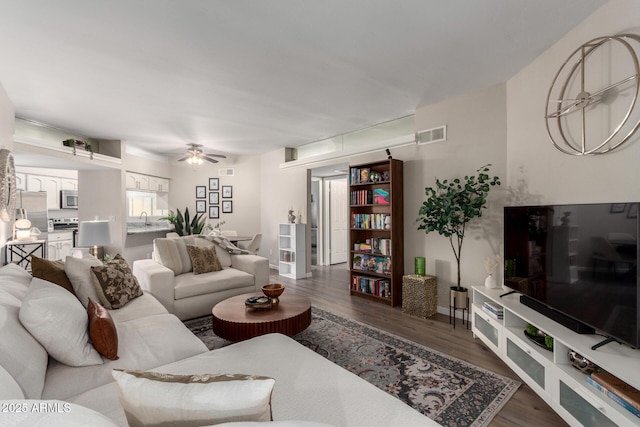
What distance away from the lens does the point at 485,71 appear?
2.83m

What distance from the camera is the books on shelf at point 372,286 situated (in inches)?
159

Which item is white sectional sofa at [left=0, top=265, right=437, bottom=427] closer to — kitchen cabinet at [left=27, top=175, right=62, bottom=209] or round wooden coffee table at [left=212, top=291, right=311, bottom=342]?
round wooden coffee table at [left=212, top=291, right=311, bottom=342]

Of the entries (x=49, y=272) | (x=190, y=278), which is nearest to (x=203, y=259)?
(x=190, y=278)

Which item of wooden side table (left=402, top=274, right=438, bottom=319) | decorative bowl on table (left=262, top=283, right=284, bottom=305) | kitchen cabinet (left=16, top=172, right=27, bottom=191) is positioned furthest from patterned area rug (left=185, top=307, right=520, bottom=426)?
kitchen cabinet (left=16, top=172, right=27, bottom=191)

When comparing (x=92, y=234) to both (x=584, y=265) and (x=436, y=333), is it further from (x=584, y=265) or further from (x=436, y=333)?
(x=584, y=265)

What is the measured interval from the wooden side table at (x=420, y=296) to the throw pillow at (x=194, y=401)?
9.75 ft

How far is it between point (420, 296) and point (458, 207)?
1125 mm

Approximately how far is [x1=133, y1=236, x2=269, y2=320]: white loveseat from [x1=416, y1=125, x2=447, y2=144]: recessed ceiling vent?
103 inches

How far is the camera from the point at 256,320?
7.71 ft

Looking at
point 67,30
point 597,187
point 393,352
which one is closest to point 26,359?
point 67,30

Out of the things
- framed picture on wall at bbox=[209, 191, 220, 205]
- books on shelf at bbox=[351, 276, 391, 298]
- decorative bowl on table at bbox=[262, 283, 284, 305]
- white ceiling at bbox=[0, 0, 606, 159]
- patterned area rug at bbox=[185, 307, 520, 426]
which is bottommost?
patterned area rug at bbox=[185, 307, 520, 426]

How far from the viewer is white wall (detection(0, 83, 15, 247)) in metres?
3.04

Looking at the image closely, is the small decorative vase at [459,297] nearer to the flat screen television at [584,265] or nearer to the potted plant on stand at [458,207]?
the potted plant on stand at [458,207]

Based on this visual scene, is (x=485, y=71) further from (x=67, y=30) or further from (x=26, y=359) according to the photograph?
(x=26, y=359)
